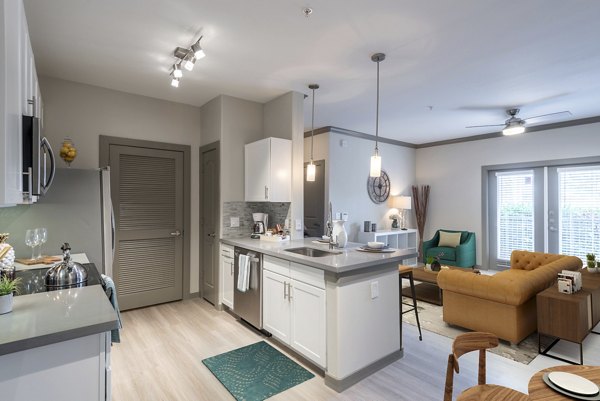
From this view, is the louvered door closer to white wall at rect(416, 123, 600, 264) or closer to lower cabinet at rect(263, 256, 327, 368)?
lower cabinet at rect(263, 256, 327, 368)

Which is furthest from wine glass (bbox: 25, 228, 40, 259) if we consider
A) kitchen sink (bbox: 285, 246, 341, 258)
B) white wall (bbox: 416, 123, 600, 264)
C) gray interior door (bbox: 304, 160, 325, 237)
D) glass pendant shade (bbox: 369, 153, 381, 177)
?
white wall (bbox: 416, 123, 600, 264)

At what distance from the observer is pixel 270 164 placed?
374 cm

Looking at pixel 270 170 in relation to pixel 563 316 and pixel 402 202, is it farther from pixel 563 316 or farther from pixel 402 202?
pixel 402 202

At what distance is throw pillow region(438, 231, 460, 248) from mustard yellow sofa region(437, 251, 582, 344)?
2765 millimetres

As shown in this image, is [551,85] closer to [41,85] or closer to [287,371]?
[287,371]

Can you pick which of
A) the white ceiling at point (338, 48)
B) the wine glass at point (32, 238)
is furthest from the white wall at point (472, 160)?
the wine glass at point (32, 238)

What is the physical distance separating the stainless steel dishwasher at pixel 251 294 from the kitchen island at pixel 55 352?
187 centimetres

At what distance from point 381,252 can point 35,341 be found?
8.10 ft

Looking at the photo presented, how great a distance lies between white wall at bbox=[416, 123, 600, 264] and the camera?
17.7 feet

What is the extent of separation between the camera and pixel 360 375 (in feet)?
8.24

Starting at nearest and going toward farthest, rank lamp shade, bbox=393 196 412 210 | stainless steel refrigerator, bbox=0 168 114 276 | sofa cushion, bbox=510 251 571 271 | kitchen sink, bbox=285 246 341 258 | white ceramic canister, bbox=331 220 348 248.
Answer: stainless steel refrigerator, bbox=0 168 114 276, kitchen sink, bbox=285 246 341 258, white ceramic canister, bbox=331 220 348 248, sofa cushion, bbox=510 251 571 271, lamp shade, bbox=393 196 412 210

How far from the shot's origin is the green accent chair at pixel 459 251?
6.03m

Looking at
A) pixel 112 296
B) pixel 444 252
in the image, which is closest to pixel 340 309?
pixel 112 296

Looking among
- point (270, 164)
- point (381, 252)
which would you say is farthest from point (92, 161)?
point (381, 252)
